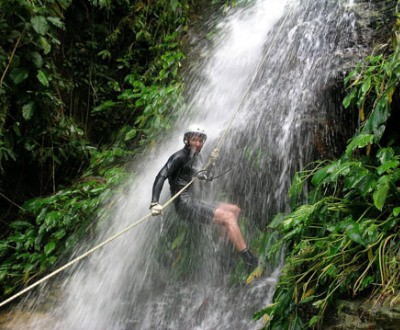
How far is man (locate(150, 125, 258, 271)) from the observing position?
437 cm

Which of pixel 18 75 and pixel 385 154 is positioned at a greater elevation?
pixel 18 75

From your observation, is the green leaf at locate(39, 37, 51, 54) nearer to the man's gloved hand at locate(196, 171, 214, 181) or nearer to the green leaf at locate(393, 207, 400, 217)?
the man's gloved hand at locate(196, 171, 214, 181)

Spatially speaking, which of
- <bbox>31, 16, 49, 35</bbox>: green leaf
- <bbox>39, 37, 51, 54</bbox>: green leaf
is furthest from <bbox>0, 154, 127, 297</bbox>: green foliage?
<bbox>31, 16, 49, 35</bbox>: green leaf

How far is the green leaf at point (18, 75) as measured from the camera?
19.2 ft

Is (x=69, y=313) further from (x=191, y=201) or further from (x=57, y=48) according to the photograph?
(x=57, y=48)

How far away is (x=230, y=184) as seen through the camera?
5.10 metres

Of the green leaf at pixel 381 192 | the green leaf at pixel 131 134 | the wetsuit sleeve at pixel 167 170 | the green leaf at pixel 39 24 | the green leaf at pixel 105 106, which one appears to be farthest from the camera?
the green leaf at pixel 105 106

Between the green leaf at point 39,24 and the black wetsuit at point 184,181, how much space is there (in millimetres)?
2689

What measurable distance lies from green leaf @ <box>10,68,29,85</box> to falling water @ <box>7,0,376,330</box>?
6.59 ft

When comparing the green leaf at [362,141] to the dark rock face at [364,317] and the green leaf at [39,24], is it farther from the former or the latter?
the green leaf at [39,24]

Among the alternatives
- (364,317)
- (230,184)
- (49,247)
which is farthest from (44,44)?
(364,317)


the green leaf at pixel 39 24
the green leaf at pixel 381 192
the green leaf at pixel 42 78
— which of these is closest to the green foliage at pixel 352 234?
the green leaf at pixel 381 192

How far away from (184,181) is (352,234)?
2450 millimetres

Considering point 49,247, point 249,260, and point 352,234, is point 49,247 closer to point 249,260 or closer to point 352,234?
point 249,260
